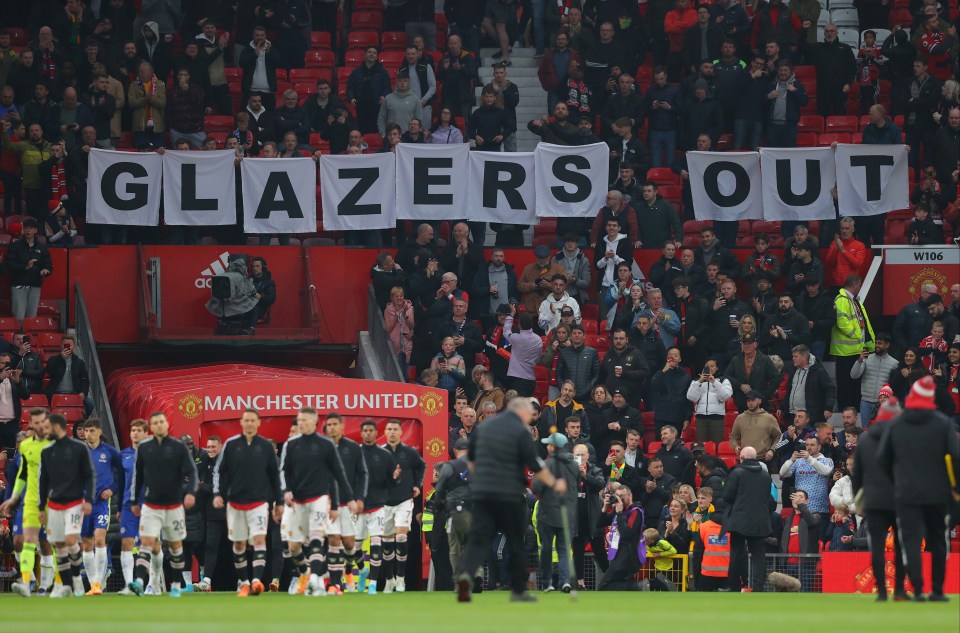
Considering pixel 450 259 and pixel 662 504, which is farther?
pixel 450 259

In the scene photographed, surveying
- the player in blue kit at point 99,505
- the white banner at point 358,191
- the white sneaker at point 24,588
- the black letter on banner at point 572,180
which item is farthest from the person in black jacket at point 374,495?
the black letter on banner at point 572,180

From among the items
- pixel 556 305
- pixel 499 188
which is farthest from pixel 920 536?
pixel 499 188

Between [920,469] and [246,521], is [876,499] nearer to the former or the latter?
[920,469]

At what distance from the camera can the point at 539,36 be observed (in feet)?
107

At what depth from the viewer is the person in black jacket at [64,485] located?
18.4 m

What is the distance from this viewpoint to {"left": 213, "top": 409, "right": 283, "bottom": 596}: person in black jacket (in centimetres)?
1855

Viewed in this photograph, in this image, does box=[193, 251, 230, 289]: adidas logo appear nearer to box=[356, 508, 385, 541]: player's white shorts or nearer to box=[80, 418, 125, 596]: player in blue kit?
box=[80, 418, 125, 596]: player in blue kit

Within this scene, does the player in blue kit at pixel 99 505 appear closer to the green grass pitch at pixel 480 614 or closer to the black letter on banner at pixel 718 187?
the green grass pitch at pixel 480 614

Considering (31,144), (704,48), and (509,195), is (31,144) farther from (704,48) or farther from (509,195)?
(704,48)

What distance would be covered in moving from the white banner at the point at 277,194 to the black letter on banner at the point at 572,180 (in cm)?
373

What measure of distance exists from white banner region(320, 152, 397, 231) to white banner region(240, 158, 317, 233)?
25 centimetres

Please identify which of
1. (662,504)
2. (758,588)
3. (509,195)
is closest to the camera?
(758,588)

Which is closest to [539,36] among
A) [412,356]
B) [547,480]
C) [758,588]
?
[412,356]

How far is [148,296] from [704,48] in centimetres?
1019
